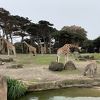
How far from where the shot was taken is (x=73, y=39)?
57.1 m

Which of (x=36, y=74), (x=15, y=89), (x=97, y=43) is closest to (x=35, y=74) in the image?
(x=36, y=74)

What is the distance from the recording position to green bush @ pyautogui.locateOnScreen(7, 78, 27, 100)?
18.2 metres

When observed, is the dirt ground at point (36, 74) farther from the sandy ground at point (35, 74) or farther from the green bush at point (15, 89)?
the green bush at point (15, 89)

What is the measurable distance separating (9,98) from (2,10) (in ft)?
120

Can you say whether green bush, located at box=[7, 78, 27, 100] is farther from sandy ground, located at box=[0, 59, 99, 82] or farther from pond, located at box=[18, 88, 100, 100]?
sandy ground, located at box=[0, 59, 99, 82]

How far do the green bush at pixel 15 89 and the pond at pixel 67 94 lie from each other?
1.10 feet

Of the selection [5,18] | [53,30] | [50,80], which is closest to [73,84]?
[50,80]

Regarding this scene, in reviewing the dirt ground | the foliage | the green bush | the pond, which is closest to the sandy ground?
the dirt ground

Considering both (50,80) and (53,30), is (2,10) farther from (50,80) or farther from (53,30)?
(50,80)

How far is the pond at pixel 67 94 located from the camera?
61.1 feet

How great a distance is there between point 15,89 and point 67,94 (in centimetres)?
287

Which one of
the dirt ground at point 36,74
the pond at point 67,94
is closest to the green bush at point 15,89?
the pond at point 67,94

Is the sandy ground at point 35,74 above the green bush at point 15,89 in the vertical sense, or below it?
above

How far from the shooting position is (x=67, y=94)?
1939 centimetres
